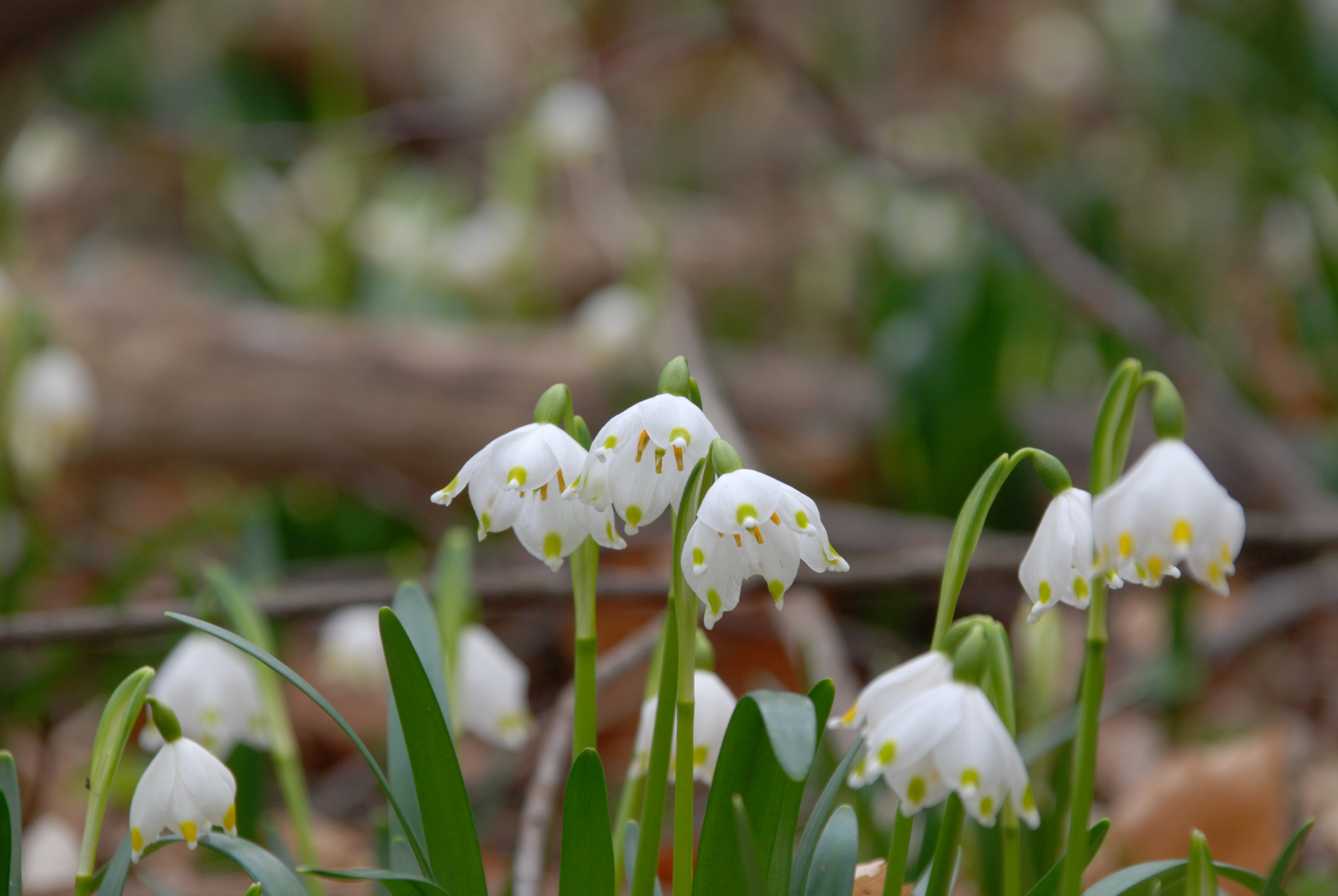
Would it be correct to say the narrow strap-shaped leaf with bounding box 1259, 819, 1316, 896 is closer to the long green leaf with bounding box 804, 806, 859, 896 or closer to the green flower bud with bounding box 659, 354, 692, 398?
the long green leaf with bounding box 804, 806, 859, 896

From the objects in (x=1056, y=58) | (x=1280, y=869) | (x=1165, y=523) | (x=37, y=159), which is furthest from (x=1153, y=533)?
(x=1056, y=58)

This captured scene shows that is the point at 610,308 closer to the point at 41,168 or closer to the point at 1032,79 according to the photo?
the point at 41,168

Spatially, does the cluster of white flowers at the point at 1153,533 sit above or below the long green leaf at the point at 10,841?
above

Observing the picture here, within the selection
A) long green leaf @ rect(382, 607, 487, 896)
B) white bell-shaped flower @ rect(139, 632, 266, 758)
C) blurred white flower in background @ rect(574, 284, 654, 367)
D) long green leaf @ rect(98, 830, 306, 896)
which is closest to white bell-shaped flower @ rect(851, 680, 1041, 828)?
long green leaf @ rect(382, 607, 487, 896)

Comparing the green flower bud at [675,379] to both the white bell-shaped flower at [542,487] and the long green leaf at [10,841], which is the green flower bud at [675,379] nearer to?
the white bell-shaped flower at [542,487]

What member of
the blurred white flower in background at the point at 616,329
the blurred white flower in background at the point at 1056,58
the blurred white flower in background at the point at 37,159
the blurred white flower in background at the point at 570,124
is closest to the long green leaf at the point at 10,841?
the blurred white flower in background at the point at 616,329

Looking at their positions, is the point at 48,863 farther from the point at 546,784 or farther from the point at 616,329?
the point at 616,329

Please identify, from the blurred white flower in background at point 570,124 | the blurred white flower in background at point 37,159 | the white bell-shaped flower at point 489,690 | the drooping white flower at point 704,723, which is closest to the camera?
the drooping white flower at point 704,723
